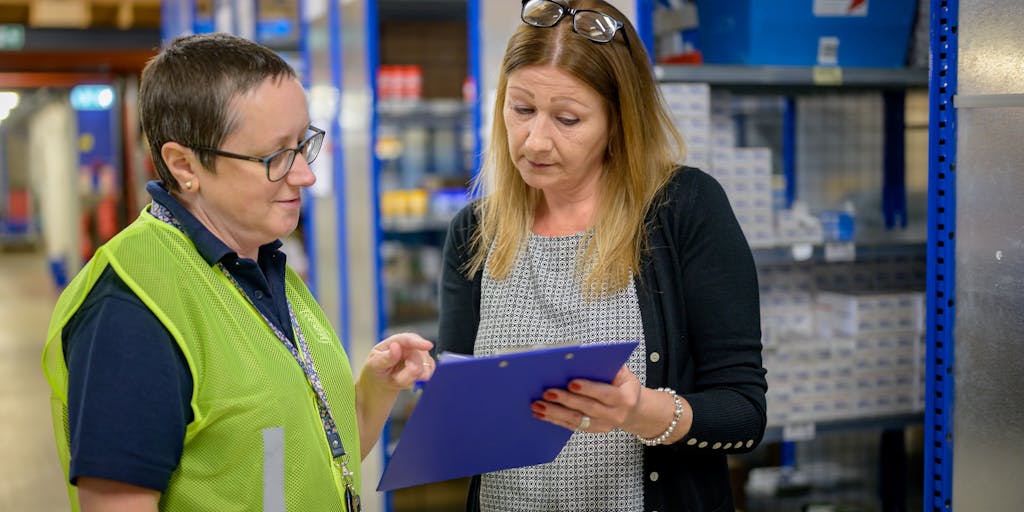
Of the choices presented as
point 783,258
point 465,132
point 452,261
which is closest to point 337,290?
point 465,132

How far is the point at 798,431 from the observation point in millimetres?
3299

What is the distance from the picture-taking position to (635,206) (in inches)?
78.7

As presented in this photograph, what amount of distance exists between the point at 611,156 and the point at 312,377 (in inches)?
31.7

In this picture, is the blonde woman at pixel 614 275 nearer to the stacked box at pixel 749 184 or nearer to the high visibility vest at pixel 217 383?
the high visibility vest at pixel 217 383

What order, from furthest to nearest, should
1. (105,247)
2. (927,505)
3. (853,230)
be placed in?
(853,230) < (927,505) < (105,247)

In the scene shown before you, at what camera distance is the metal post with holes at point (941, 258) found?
2254mm

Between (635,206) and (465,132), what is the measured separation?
466 cm

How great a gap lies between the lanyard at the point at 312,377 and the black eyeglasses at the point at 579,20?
0.74 m

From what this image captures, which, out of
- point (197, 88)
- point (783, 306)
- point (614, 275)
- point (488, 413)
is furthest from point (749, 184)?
point (197, 88)

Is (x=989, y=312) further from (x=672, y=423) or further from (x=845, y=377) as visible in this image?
(x=845, y=377)

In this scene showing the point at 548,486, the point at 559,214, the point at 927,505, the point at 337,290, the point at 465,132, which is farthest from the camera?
the point at 465,132

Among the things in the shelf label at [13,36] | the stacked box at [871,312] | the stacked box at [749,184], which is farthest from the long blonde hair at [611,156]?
the shelf label at [13,36]

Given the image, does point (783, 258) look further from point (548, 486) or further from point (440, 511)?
point (440, 511)

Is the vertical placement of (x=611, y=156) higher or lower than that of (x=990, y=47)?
lower
